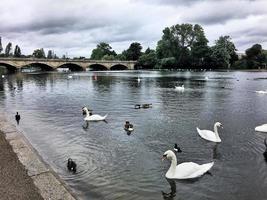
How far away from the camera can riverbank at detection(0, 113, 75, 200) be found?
863cm

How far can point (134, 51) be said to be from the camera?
179m

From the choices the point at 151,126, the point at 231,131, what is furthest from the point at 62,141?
the point at 231,131

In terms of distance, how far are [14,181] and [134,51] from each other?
172m

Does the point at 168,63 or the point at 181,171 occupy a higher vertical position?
the point at 168,63

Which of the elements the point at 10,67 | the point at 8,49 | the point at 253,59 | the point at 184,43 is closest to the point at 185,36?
the point at 184,43

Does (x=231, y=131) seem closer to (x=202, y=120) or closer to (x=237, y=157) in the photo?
A: (x=202, y=120)

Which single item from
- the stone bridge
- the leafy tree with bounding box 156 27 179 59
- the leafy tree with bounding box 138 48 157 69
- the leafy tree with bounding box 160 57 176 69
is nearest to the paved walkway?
the stone bridge

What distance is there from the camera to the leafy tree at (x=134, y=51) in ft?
586

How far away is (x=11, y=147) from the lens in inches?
506

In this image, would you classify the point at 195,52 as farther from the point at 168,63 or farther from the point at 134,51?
the point at 134,51

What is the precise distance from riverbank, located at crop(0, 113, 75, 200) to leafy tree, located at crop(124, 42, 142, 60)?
16732cm

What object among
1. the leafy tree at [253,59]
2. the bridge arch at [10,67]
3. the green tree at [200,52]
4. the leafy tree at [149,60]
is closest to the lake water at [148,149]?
the bridge arch at [10,67]

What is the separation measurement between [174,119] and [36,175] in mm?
13370

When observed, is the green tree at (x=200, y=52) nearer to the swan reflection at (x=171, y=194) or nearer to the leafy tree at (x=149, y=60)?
the leafy tree at (x=149, y=60)
